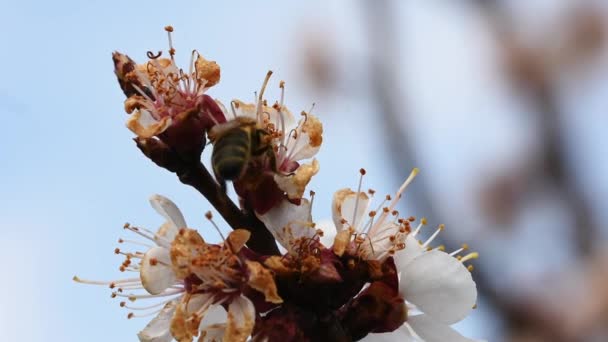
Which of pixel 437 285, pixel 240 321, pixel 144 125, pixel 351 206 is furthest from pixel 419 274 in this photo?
pixel 144 125

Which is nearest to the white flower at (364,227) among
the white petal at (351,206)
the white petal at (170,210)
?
the white petal at (351,206)

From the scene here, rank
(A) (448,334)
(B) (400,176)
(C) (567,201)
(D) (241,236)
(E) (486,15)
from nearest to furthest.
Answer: (D) (241,236)
(A) (448,334)
(B) (400,176)
(E) (486,15)
(C) (567,201)

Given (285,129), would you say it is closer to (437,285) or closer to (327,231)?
(327,231)

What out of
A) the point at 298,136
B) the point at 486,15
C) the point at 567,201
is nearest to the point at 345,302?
the point at 298,136

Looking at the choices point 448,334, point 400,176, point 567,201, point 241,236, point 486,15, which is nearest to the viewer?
point 241,236

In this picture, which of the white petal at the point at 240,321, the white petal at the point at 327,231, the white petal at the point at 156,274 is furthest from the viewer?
the white petal at the point at 327,231

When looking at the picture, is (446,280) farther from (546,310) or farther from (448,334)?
(546,310)

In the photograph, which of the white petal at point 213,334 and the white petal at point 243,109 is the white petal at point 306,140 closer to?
the white petal at point 243,109
